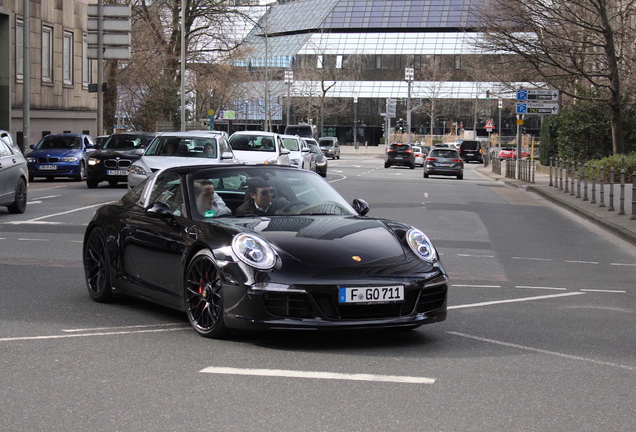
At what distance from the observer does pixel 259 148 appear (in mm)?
30766

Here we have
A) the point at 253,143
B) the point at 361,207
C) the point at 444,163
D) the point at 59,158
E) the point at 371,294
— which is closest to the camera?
the point at 371,294

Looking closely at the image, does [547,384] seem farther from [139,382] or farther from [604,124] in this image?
[604,124]

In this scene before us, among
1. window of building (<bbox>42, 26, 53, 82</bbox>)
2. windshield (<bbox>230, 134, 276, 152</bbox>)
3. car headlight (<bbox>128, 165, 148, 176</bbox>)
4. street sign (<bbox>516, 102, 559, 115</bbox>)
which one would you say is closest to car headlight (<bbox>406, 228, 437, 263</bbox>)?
car headlight (<bbox>128, 165, 148, 176</bbox>)

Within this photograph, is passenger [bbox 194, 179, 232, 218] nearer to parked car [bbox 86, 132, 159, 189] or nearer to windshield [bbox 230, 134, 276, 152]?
parked car [bbox 86, 132, 159, 189]

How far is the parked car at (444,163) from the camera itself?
46.1m

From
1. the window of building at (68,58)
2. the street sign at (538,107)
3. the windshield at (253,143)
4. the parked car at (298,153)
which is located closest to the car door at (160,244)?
the windshield at (253,143)

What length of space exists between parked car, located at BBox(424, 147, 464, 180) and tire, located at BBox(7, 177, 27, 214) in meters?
29.0

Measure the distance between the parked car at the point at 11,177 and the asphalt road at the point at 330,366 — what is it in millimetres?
7328

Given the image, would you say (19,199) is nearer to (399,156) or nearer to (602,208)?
(602,208)

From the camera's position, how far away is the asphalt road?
207 inches

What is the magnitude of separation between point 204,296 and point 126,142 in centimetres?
2354

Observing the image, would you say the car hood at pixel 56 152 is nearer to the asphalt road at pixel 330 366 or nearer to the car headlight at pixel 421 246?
the asphalt road at pixel 330 366

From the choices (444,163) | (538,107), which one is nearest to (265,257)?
(538,107)

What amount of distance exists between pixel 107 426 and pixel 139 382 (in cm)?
98
